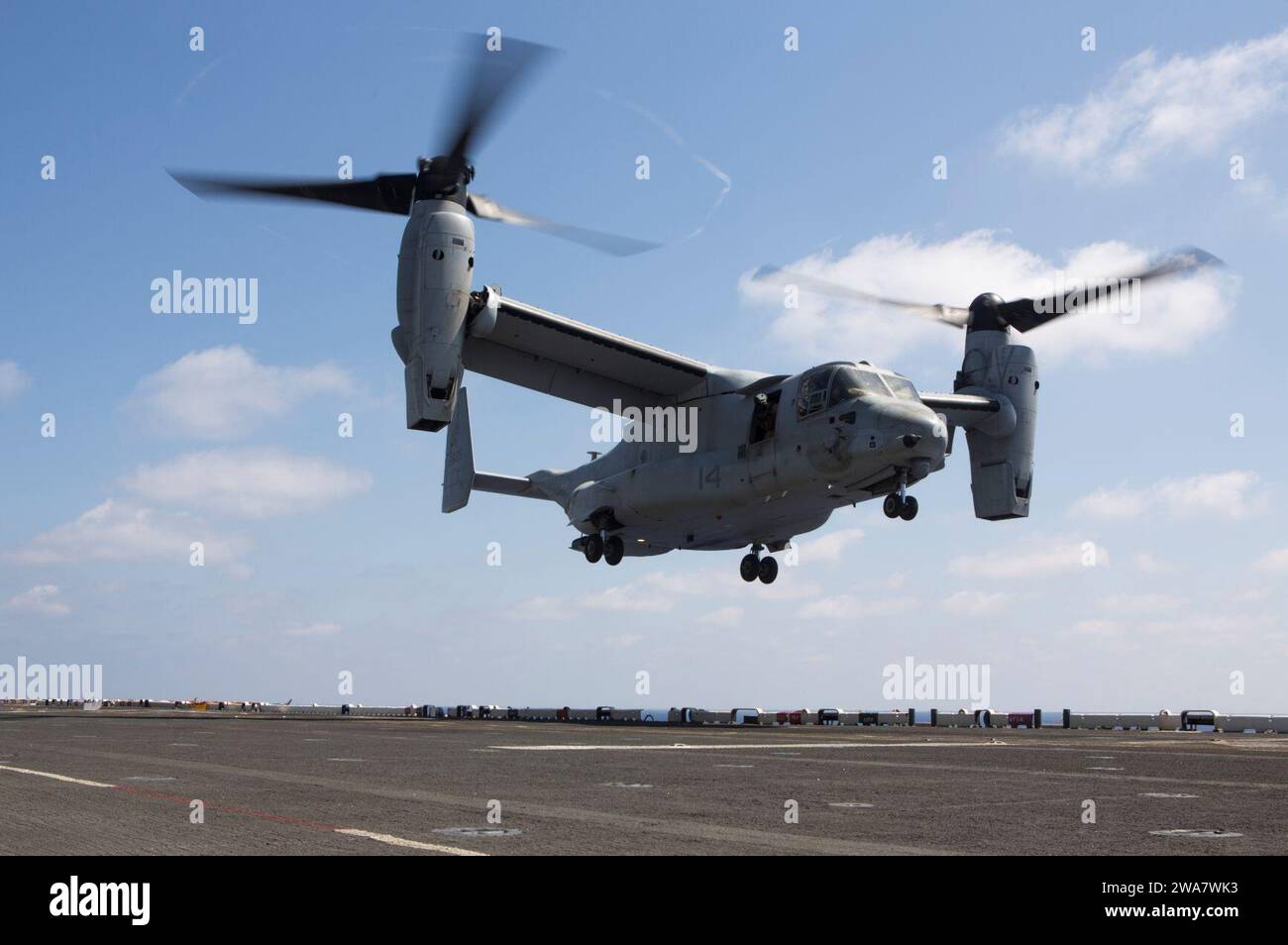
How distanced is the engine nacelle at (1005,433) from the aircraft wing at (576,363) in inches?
429

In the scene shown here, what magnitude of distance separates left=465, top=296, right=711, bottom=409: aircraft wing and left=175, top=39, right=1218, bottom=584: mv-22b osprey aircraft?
0.24ft

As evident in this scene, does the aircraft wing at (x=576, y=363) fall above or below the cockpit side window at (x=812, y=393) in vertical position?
above

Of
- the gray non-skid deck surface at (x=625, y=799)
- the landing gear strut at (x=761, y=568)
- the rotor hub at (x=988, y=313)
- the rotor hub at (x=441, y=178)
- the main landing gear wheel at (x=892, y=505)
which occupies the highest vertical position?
the rotor hub at (x=441, y=178)

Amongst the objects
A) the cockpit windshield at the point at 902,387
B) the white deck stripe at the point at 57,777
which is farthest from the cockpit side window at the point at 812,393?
the white deck stripe at the point at 57,777

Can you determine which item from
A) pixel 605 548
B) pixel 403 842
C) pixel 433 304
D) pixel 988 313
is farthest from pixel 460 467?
pixel 403 842

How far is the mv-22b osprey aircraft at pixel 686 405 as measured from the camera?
32.1m

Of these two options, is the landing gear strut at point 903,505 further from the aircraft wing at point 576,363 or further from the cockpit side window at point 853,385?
the aircraft wing at point 576,363

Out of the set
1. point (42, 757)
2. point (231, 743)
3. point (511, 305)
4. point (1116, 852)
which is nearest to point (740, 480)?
point (511, 305)

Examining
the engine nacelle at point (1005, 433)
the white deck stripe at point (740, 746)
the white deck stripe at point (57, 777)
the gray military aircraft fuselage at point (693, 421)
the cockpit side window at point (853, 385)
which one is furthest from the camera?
the engine nacelle at point (1005, 433)

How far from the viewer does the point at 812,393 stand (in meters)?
34.4

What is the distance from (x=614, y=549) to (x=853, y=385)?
13.3 metres
